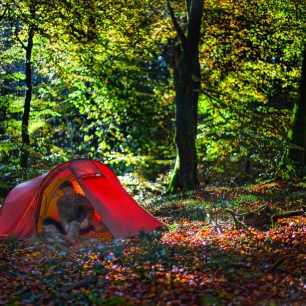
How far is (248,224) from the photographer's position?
389 inches

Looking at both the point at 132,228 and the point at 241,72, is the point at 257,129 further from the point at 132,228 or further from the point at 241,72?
the point at 132,228

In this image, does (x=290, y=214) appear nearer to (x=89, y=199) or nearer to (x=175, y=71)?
(x=89, y=199)

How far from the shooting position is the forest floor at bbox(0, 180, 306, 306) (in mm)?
6215

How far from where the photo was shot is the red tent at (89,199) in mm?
10555

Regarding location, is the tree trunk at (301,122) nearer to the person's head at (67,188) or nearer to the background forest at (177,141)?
the background forest at (177,141)

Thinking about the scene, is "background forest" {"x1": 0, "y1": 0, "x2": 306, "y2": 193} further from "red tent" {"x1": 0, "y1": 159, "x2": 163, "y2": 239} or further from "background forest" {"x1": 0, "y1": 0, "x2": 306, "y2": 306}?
"red tent" {"x1": 0, "y1": 159, "x2": 163, "y2": 239}

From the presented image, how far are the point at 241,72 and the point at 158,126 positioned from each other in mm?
5788

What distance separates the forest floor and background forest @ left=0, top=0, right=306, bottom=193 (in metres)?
6.86

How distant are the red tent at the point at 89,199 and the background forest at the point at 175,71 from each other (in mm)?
5962

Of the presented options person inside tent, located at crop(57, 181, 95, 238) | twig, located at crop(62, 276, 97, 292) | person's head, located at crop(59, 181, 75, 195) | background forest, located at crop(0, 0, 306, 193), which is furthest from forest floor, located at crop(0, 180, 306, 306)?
background forest, located at crop(0, 0, 306, 193)

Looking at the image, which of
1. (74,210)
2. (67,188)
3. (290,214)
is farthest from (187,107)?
(290,214)

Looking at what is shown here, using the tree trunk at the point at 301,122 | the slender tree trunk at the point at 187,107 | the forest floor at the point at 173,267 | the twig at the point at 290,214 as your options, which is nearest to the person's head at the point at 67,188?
the forest floor at the point at 173,267

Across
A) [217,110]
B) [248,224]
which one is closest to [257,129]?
[217,110]

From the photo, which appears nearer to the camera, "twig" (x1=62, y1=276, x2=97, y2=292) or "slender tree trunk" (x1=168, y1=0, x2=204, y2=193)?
"twig" (x1=62, y1=276, x2=97, y2=292)
